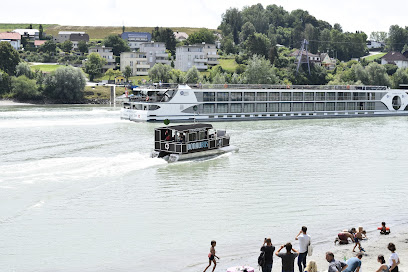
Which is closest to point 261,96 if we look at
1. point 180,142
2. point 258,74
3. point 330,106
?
point 330,106

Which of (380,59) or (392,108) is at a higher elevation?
(380,59)

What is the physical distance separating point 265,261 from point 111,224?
891cm

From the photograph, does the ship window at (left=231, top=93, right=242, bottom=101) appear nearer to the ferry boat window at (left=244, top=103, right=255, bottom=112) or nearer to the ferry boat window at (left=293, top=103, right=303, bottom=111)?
the ferry boat window at (left=244, top=103, right=255, bottom=112)

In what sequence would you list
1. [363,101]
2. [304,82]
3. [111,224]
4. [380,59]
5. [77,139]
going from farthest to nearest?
[380,59], [304,82], [363,101], [77,139], [111,224]

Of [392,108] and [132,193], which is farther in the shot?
[392,108]

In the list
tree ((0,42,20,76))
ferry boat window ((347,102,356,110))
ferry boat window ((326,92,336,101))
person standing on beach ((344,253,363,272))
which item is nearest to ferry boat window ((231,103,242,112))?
ferry boat window ((326,92,336,101))

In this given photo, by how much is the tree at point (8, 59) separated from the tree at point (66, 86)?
15789 mm

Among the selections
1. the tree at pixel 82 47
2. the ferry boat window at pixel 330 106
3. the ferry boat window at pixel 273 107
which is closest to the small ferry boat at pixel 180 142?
the ferry boat window at pixel 273 107

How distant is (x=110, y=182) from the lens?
103 ft

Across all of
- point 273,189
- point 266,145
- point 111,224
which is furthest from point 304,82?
point 111,224

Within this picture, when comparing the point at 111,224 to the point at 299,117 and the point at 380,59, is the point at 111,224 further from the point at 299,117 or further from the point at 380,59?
the point at 380,59

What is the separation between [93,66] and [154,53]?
19.2 metres

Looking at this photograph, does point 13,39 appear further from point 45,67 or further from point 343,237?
point 343,237

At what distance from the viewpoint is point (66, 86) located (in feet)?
354
